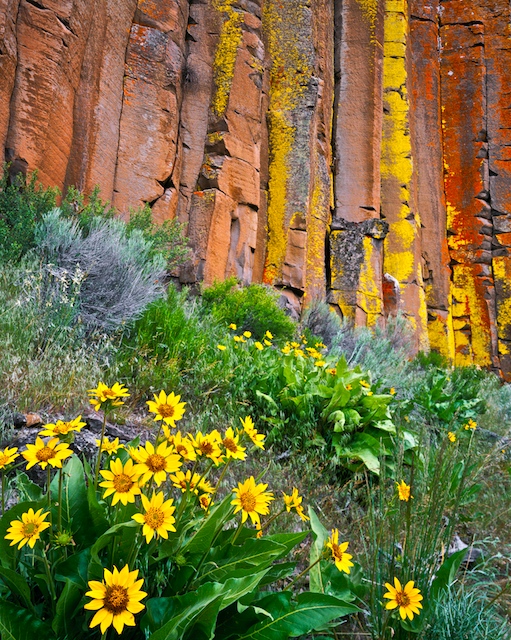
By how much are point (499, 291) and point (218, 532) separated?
16.2 metres

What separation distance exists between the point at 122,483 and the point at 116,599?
23cm

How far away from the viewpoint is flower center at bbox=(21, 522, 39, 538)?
1041 millimetres

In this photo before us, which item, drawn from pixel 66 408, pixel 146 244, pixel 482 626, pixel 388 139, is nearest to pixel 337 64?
pixel 388 139

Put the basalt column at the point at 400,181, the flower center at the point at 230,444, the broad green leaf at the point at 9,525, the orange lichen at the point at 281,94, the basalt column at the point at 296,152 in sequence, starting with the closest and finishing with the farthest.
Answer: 1. the broad green leaf at the point at 9,525
2. the flower center at the point at 230,444
3. the basalt column at the point at 296,152
4. the orange lichen at the point at 281,94
5. the basalt column at the point at 400,181

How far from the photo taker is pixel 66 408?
2.61 metres

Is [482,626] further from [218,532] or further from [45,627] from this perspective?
[45,627]

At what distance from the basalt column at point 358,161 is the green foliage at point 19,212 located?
6.98 m

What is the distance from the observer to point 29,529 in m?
1.05

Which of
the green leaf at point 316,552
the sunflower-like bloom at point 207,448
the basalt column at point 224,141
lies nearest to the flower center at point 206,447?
the sunflower-like bloom at point 207,448

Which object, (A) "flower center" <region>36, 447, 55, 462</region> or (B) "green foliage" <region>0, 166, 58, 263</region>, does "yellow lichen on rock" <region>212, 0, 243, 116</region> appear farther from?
(A) "flower center" <region>36, 447, 55, 462</region>

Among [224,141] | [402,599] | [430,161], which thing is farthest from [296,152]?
[402,599]

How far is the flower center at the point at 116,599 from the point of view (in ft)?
2.95

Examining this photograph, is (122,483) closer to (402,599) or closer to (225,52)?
(402,599)

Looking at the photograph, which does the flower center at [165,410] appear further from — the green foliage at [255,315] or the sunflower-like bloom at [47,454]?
the green foliage at [255,315]
